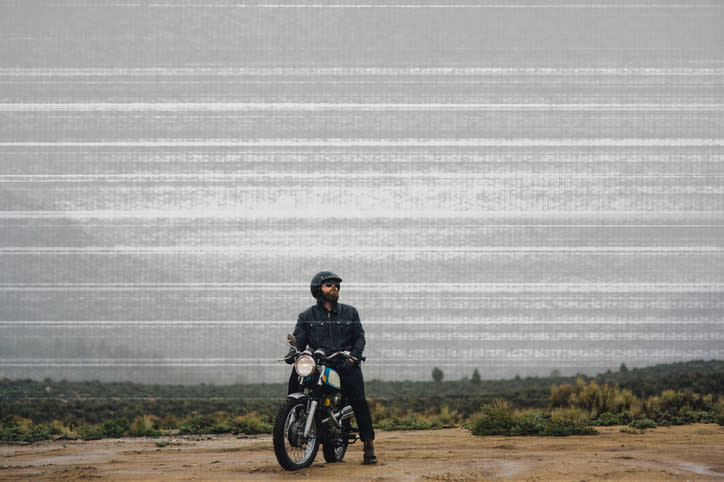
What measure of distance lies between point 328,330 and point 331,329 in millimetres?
27

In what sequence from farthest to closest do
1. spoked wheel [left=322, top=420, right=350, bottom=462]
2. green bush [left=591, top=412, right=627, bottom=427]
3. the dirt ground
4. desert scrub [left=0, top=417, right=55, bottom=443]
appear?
green bush [left=591, top=412, right=627, bottom=427]
desert scrub [left=0, top=417, right=55, bottom=443]
spoked wheel [left=322, top=420, right=350, bottom=462]
the dirt ground

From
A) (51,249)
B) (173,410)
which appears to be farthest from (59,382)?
(51,249)

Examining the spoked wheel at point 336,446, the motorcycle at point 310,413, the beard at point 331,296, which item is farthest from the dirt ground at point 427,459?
the beard at point 331,296

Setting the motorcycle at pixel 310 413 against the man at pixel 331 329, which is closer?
the motorcycle at pixel 310 413

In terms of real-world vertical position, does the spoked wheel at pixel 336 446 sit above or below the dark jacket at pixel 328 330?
below

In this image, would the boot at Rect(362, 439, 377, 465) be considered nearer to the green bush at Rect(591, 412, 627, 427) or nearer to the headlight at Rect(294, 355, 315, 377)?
the headlight at Rect(294, 355, 315, 377)

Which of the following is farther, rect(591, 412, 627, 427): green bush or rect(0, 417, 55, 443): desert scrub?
rect(591, 412, 627, 427): green bush

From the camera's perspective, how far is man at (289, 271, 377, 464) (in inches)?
243

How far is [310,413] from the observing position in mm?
5996

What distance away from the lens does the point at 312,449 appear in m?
6.11

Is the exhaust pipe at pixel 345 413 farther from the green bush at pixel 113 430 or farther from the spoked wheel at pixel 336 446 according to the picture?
the green bush at pixel 113 430

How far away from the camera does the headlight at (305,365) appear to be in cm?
581

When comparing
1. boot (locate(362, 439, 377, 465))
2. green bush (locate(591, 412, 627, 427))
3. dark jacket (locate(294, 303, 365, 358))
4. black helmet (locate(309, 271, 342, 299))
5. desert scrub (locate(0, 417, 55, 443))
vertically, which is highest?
black helmet (locate(309, 271, 342, 299))

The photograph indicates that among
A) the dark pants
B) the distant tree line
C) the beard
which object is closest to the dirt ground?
the dark pants
